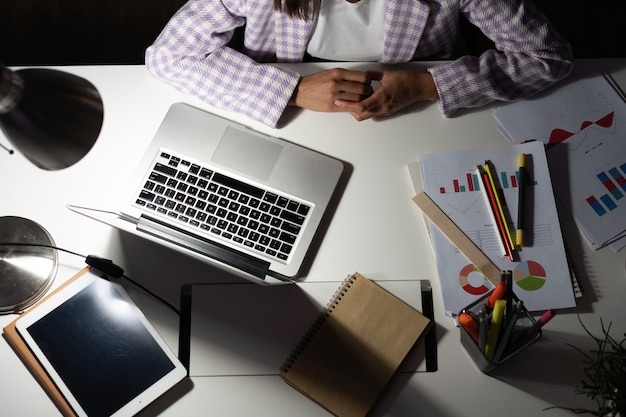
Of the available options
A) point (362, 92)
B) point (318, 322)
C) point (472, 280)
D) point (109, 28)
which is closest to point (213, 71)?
point (362, 92)

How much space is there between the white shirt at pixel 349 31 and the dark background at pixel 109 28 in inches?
33.3

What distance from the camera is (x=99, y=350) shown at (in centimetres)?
97

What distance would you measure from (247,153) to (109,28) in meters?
1.12

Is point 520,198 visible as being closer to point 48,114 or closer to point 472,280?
point 472,280

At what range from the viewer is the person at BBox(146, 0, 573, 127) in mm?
1107

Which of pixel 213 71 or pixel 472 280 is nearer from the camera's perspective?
pixel 472 280

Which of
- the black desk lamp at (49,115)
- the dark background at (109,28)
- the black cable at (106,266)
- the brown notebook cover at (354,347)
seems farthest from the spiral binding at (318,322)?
the dark background at (109,28)

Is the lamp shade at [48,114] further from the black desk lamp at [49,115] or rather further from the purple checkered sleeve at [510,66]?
the purple checkered sleeve at [510,66]

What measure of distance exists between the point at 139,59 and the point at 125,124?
2.67ft

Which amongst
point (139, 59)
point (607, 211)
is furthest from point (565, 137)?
point (139, 59)

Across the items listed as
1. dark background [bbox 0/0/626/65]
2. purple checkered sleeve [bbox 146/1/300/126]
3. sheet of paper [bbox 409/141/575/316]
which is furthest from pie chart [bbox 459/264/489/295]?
dark background [bbox 0/0/626/65]

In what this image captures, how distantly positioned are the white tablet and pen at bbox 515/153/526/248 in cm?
61

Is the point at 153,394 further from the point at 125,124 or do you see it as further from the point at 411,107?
the point at 411,107

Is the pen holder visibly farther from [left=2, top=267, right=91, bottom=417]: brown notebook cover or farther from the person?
[left=2, top=267, right=91, bottom=417]: brown notebook cover
